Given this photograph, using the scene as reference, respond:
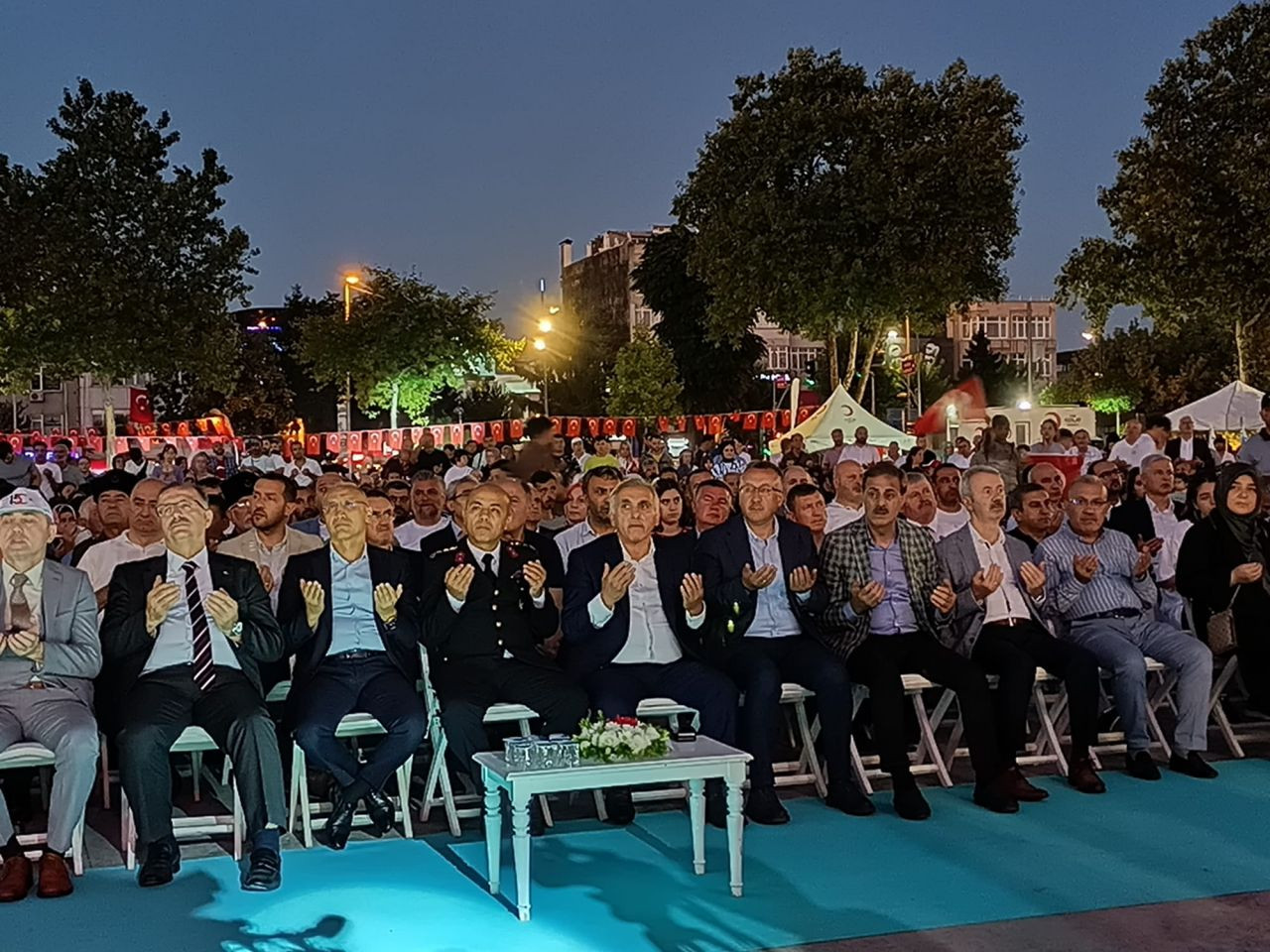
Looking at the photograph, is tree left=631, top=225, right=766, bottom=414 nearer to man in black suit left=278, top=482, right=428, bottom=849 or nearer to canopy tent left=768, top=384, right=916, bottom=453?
canopy tent left=768, top=384, right=916, bottom=453

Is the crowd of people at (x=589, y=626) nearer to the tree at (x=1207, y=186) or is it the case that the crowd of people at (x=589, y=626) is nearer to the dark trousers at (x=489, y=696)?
the dark trousers at (x=489, y=696)

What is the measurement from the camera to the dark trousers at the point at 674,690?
21.4ft

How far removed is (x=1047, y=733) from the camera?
7.49 metres

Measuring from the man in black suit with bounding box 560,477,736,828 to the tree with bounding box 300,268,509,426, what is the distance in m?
33.8

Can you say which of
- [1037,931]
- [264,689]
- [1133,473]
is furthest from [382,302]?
[1037,931]

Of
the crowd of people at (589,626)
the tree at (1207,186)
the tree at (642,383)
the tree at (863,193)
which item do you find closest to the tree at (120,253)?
the tree at (863,193)

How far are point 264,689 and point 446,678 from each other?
37.6 inches

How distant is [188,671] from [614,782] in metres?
1.95

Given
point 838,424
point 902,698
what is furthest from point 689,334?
point 902,698

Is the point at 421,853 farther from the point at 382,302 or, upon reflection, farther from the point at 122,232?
the point at 382,302

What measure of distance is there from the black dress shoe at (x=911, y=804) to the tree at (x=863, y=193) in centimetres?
2011

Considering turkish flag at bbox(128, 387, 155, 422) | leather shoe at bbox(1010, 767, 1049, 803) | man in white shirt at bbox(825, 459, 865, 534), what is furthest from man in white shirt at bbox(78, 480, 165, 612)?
turkish flag at bbox(128, 387, 155, 422)

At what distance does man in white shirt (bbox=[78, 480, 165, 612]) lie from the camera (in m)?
7.40

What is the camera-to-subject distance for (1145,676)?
736 cm
